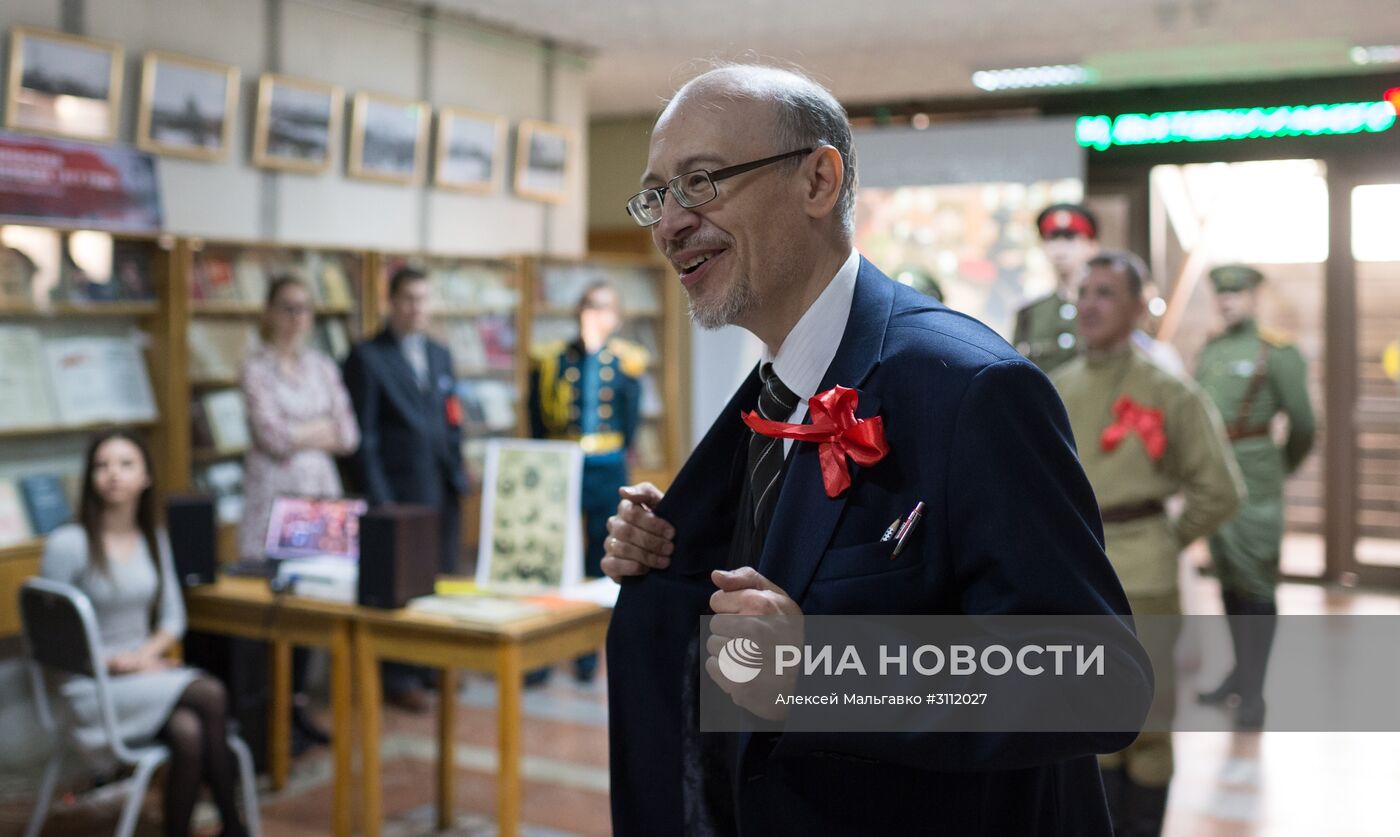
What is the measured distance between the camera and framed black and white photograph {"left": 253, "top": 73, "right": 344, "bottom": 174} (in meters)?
6.20

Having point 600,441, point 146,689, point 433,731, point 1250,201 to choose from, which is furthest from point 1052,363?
point 1250,201

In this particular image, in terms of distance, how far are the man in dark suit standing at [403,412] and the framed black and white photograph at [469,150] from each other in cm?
196

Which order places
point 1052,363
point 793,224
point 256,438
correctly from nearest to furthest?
point 793,224 < point 1052,363 < point 256,438

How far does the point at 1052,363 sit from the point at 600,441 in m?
2.32

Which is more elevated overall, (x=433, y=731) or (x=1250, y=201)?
(x=1250, y=201)

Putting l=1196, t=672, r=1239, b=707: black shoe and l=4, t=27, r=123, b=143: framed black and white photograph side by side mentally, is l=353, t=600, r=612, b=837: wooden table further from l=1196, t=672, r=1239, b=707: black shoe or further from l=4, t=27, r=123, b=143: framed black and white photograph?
l=1196, t=672, r=1239, b=707: black shoe

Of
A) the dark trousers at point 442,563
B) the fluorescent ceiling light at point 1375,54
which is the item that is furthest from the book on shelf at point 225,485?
the fluorescent ceiling light at point 1375,54

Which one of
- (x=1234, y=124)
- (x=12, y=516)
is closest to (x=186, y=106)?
(x=12, y=516)

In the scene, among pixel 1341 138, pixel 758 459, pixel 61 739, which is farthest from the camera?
pixel 1341 138

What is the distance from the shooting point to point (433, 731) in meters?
5.18

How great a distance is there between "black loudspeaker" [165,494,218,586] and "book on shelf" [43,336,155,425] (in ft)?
3.52

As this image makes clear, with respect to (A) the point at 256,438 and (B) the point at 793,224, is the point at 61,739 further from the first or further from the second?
(B) the point at 793,224

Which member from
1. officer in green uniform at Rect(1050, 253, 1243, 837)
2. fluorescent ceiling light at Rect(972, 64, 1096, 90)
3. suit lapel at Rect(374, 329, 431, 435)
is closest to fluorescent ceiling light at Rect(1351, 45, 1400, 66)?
fluorescent ceiling light at Rect(972, 64, 1096, 90)

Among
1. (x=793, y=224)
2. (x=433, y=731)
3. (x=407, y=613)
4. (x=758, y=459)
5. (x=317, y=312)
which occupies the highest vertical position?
(x=317, y=312)
